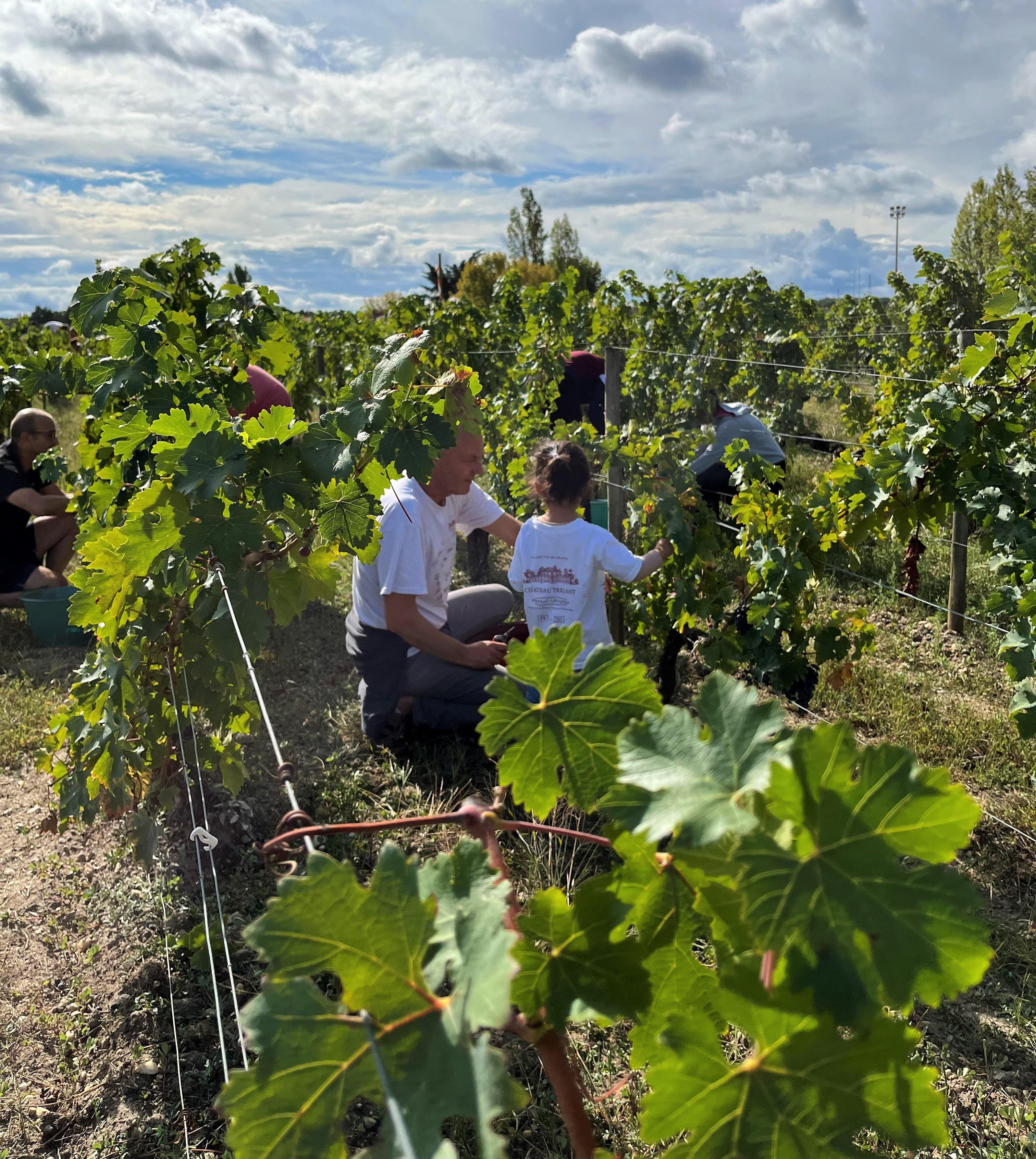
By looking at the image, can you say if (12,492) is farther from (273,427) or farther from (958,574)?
(958,574)

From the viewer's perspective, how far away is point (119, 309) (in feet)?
8.51

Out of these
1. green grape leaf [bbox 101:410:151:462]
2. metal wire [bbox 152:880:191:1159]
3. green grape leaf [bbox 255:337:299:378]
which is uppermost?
green grape leaf [bbox 255:337:299:378]

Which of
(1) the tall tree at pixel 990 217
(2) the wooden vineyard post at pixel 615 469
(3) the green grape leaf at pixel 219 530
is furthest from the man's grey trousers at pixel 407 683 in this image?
(1) the tall tree at pixel 990 217

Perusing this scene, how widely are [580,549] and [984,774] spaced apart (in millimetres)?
1721

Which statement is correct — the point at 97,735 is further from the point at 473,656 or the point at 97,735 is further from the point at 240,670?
the point at 473,656

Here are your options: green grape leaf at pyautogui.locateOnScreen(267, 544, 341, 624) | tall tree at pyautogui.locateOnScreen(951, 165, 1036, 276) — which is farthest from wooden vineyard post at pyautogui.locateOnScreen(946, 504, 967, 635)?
tall tree at pyautogui.locateOnScreen(951, 165, 1036, 276)

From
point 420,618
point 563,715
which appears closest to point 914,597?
point 420,618

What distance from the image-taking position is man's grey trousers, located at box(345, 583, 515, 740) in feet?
11.4

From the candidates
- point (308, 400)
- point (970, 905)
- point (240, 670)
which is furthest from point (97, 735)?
point (308, 400)

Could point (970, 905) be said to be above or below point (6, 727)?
above

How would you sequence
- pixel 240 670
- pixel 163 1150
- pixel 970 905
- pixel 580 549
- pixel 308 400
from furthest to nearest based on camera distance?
pixel 308 400
pixel 580 549
pixel 240 670
pixel 163 1150
pixel 970 905

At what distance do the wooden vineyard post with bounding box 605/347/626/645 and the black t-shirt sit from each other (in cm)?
342

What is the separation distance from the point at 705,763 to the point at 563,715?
0.21 meters

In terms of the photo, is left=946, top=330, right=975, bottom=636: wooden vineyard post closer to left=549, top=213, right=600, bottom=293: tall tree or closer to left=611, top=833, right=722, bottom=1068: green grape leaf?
left=611, top=833, right=722, bottom=1068: green grape leaf
